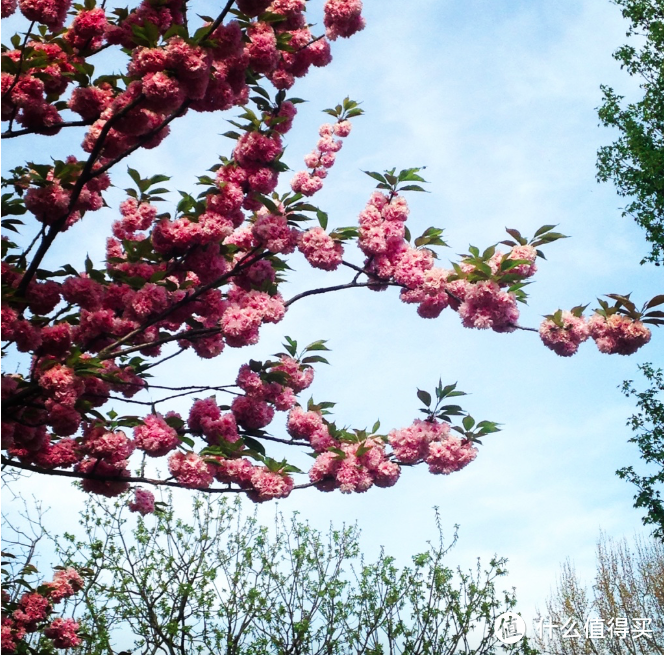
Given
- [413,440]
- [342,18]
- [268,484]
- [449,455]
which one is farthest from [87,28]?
[449,455]

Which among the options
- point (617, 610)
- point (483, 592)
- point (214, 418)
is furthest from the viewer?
point (617, 610)

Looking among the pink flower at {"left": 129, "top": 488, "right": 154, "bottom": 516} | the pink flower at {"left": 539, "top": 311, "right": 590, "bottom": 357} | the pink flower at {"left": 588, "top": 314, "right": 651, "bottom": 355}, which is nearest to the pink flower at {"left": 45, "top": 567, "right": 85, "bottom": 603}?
the pink flower at {"left": 129, "top": 488, "right": 154, "bottom": 516}

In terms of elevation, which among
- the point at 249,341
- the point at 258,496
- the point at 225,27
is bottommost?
the point at 258,496

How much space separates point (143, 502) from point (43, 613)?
1373 millimetres

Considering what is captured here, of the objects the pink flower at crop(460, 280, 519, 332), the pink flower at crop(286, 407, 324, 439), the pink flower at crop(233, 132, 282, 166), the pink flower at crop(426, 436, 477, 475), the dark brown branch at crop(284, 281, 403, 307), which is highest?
the pink flower at crop(233, 132, 282, 166)

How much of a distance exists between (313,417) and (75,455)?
1.15 metres

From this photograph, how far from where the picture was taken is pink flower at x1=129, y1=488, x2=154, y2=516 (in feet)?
12.8

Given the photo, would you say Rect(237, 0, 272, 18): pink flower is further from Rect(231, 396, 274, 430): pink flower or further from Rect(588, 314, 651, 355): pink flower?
Rect(588, 314, 651, 355): pink flower

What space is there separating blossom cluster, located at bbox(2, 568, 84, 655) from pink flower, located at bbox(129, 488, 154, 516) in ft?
3.19

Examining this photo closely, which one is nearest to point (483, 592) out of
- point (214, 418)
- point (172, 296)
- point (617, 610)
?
point (214, 418)

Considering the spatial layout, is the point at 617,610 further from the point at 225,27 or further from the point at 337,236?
the point at 225,27

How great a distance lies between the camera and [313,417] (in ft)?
12.6

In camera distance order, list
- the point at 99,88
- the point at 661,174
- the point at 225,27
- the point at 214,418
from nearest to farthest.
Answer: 1. the point at 225,27
2. the point at 99,88
3. the point at 214,418
4. the point at 661,174

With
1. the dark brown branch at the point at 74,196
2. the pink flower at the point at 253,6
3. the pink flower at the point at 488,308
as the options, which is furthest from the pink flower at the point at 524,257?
the dark brown branch at the point at 74,196
